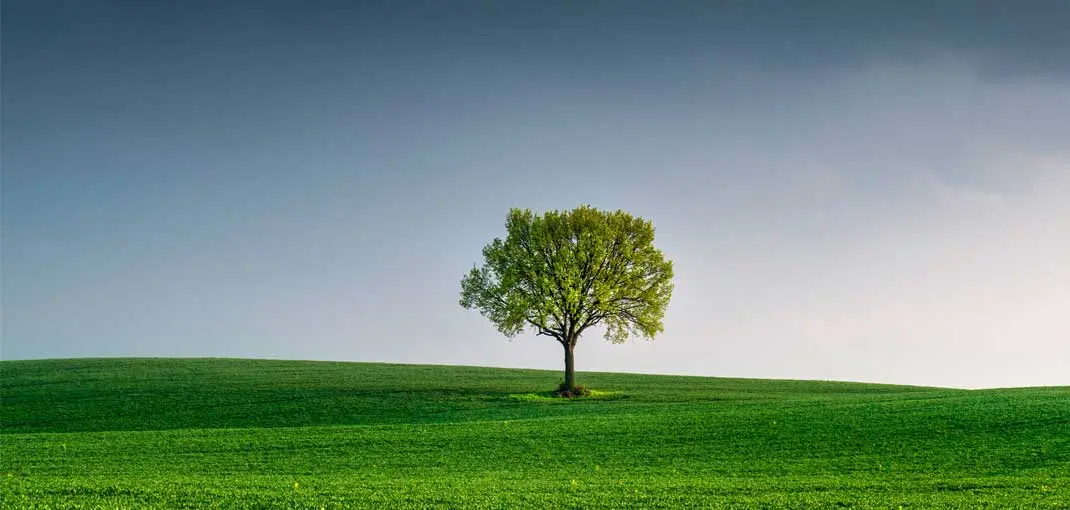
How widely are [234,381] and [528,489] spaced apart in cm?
4879

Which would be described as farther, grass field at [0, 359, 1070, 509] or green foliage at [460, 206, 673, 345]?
green foliage at [460, 206, 673, 345]

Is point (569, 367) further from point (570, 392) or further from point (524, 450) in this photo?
point (524, 450)

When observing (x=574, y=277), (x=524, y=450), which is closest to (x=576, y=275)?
(x=574, y=277)

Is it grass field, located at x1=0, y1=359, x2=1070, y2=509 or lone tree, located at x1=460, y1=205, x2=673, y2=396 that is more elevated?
lone tree, located at x1=460, y1=205, x2=673, y2=396

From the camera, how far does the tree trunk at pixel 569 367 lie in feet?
187

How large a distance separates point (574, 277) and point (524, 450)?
1026 inches

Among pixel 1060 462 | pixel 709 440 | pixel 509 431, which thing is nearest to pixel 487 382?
pixel 509 431

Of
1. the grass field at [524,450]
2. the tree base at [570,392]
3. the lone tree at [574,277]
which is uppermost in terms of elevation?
the lone tree at [574,277]

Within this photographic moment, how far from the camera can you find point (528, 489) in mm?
23016

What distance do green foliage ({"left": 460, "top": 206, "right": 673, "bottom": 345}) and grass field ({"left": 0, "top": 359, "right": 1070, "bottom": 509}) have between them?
17.9ft

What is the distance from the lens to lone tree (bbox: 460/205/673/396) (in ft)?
187

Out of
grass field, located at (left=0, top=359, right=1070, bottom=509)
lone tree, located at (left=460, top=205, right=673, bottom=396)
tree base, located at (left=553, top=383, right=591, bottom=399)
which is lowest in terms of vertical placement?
grass field, located at (left=0, top=359, right=1070, bottom=509)

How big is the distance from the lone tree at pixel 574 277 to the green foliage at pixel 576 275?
71 millimetres

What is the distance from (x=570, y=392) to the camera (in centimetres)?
5616
